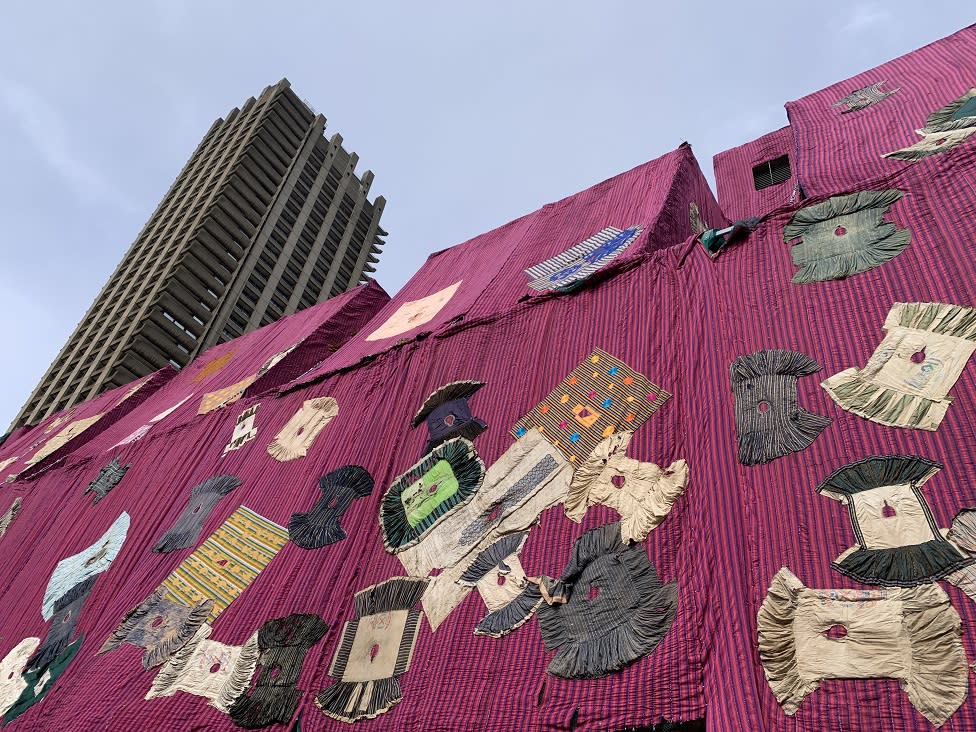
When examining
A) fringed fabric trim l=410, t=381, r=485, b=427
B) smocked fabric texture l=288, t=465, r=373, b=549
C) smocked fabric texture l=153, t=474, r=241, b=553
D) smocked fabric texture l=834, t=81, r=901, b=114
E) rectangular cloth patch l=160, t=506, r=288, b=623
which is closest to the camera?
smocked fabric texture l=288, t=465, r=373, b=549

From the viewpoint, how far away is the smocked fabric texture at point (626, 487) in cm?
341

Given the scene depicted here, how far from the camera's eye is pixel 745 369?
12.4ft

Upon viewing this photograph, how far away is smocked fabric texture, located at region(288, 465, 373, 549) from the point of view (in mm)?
4660

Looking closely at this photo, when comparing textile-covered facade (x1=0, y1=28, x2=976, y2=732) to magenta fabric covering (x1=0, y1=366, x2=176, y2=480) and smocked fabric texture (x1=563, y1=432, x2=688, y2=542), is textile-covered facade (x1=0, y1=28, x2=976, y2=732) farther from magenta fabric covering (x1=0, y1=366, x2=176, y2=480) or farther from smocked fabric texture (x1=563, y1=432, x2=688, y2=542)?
magenta fabric covering (x1=0, y1=366, x2=176, y2=480)

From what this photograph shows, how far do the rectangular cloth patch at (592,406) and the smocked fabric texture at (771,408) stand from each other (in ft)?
1.44

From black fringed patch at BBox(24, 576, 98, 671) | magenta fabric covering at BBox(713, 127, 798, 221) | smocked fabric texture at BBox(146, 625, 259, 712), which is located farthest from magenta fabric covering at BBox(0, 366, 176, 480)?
magenta fabric covering at BBox(713, 127, 798, 221)

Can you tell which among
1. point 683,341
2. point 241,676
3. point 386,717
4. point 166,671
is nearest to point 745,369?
point 683,341

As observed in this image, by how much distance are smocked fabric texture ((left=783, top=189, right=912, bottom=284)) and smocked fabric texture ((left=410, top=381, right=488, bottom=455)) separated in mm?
2106

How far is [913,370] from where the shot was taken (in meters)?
3.29

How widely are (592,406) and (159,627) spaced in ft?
10.2

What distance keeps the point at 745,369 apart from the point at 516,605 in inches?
64.7

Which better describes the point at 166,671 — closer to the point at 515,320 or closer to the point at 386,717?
the point at 386,717

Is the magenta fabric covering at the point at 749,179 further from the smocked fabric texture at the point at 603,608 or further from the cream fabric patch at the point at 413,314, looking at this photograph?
the smocked fabric texture at the point at 603,608

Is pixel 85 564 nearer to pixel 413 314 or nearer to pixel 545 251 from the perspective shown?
pixel 413 314
